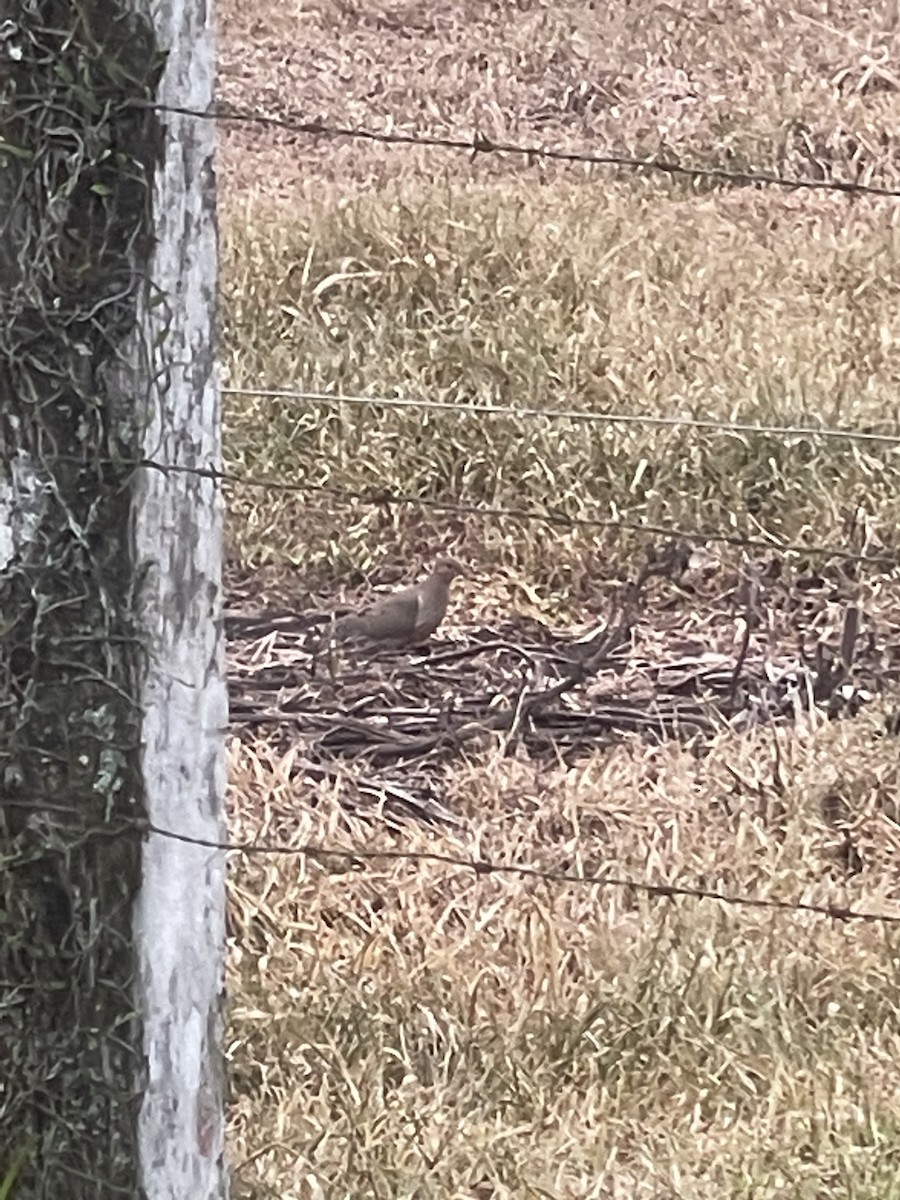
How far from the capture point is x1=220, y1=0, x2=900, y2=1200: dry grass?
2.71 m

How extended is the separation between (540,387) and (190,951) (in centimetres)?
329

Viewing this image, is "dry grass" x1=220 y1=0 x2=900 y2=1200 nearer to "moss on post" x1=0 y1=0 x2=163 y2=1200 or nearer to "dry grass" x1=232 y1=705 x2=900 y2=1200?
"dry grass" x1=232 y1=705 x2=900 y2=1200

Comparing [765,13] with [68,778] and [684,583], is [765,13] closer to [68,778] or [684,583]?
[684,583]

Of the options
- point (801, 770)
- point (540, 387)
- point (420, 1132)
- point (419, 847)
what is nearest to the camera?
point (420, 1132)

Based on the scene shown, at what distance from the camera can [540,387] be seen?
512 centimetres

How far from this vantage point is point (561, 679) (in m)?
4.29

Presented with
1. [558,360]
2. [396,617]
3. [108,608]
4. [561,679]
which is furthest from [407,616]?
[108,608]

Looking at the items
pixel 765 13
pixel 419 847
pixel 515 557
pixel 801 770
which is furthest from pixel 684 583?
pixel 765 13

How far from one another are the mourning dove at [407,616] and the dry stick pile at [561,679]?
0.04m

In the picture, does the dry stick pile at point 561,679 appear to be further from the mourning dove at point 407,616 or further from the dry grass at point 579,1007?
the dry grass at point 579,1007

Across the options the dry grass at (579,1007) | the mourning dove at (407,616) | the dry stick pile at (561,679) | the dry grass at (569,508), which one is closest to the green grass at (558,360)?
the dry grass at (569,508)

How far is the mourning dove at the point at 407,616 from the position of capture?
4.33 m

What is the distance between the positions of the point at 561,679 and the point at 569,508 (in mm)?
576

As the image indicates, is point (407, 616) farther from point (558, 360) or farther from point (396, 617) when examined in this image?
point (558, 360)
